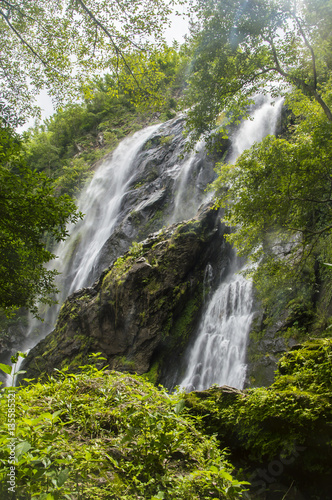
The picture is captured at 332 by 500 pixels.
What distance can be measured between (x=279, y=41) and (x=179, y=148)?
1493 centimetres

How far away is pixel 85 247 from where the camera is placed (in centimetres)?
2306

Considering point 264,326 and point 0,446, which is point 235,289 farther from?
point 0,446

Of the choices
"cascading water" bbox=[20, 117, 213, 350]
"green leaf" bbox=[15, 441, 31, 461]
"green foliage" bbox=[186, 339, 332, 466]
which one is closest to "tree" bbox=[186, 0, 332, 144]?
"green foliage" bbox=[186, 339, 332, 466]

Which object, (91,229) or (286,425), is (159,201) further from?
(286,425)

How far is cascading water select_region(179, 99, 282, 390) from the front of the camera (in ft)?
33.2

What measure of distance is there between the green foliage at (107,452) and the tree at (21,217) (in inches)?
120

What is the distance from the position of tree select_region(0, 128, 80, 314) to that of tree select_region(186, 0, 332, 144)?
4.77 metres

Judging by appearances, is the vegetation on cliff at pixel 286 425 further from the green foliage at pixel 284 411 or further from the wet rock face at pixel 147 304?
the wet rock face at pixel 147 304

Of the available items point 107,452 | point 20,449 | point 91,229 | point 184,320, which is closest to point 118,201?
point 91,229

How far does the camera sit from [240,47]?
7.99 m

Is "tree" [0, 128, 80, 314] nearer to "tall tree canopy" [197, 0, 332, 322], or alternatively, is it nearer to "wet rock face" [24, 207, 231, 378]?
"tall tree canopy" [197, 0, 332, 322]

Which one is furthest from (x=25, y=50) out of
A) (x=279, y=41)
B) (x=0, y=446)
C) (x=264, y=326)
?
(x=264, y=326)

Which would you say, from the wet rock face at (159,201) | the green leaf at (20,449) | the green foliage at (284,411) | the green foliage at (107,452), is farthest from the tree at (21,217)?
the wet rock face at (159,201)

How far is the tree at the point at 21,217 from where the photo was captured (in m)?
→ 5.03
